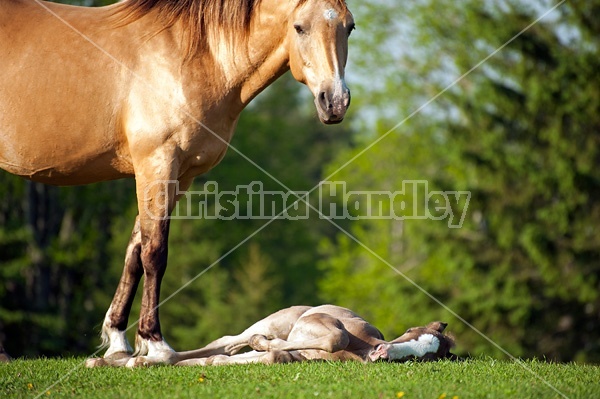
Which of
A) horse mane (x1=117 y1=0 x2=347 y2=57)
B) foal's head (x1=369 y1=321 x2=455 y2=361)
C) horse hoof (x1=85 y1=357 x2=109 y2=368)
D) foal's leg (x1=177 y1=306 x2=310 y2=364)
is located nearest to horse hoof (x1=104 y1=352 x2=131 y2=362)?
horse hoof (x1=85 y1=357 x2=109 y2=368)

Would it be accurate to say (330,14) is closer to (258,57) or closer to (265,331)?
(258,57)

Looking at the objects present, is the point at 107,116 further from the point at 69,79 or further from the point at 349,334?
the point at 349,334

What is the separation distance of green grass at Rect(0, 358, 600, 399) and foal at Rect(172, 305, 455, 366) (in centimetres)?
31

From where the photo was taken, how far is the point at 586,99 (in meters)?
25.9

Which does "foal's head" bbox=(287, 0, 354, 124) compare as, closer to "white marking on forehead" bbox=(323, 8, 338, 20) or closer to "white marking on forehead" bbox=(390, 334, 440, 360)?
"white marking on forehead" bbox=(323, 8, 338, 20)

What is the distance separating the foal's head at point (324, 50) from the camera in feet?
23.0

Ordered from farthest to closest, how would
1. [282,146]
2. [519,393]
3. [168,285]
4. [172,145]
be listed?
[282,146], [168,285], [172,145], [519,393]

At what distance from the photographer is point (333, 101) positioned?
7.00 meters

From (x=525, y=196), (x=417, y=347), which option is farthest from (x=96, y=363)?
(x=525, y=196)

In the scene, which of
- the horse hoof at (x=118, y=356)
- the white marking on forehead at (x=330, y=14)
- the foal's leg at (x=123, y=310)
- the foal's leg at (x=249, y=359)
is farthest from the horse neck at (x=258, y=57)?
the horse hoof at (x=118, y=356)

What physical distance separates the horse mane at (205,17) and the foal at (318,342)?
8.72 ft

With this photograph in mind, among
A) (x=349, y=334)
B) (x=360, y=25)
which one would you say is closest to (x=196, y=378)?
(x=349, y=334)

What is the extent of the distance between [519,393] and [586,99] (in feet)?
71.0

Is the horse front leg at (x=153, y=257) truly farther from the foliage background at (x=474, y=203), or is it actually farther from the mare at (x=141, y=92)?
the foliage background at (x=474, y=203)
